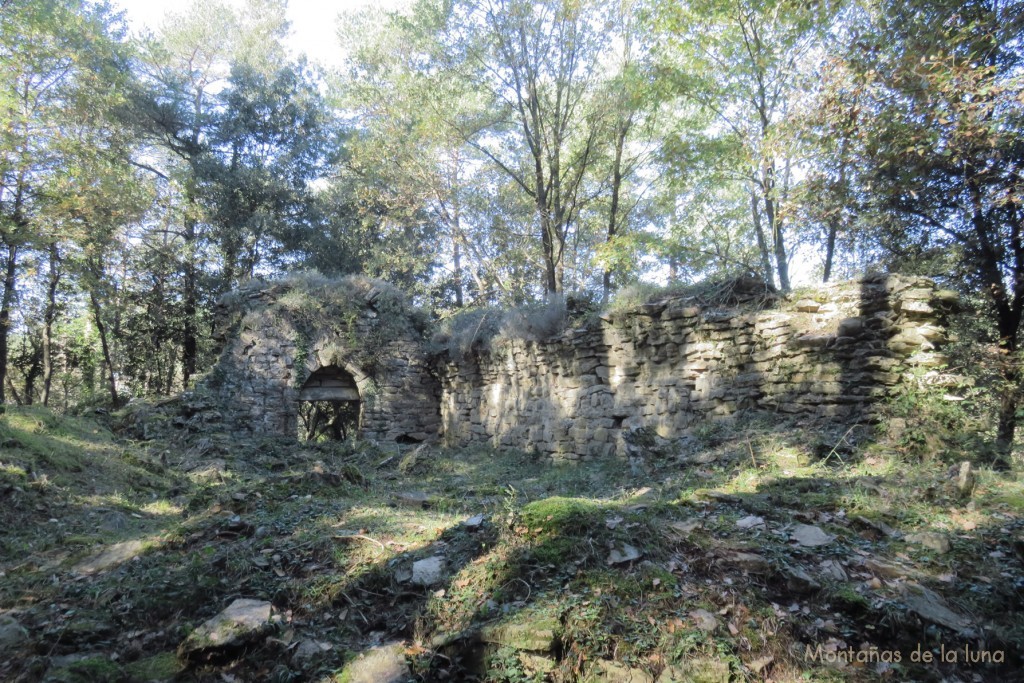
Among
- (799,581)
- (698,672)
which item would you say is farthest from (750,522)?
(698,672)

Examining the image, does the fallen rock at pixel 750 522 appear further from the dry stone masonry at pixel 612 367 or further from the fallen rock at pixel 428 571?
the dry stone masonry at pixel 612 367

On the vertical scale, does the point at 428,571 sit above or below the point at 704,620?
above

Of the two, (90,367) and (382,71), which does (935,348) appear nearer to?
(382,71)

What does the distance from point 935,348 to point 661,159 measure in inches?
303

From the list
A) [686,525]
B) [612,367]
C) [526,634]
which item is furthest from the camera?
[612,367]

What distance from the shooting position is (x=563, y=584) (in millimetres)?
3256

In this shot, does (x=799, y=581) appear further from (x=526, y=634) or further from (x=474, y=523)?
(x=474, y=523)

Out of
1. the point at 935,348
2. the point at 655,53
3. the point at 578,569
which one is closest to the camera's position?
the point at 578,569

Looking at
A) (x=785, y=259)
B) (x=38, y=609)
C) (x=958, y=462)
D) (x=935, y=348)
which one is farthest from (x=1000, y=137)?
(x=38, y=609)

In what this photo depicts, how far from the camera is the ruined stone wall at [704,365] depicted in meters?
6.00

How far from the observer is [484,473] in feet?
29.8

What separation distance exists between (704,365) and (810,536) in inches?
157

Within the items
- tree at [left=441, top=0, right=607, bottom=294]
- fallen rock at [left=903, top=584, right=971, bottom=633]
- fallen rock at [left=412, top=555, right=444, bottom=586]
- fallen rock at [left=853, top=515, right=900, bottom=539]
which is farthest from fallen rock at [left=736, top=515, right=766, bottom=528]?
tree at [left=441, top=0, right=607, bottom=294]

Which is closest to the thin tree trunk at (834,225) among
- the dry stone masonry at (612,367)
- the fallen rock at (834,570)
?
the dry stone masonry at (612,367)
